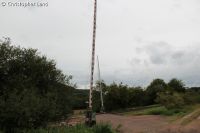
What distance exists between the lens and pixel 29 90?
106 feet

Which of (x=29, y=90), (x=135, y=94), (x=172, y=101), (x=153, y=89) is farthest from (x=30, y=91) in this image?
(x=153, y=89)

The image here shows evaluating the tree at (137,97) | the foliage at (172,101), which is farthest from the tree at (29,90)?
the tree at (137,97)

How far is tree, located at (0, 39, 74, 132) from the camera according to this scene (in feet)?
97.2

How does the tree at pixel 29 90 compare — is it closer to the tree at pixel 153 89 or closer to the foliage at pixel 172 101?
the foliage at pixel 172 101

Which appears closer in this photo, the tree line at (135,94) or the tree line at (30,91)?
the tree line at (30,91)

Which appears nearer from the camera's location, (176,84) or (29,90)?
(29,90)

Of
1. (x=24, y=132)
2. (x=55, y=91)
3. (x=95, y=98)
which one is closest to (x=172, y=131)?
(x=24, y=132)

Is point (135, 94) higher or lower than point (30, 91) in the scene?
higher

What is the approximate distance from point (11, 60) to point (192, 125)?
44.4 feet

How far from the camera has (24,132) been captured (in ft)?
94.5

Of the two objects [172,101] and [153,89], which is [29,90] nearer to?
[172,101]

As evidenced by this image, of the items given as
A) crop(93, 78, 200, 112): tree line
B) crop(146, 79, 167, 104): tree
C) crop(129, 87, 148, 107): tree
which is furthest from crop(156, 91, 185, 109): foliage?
crop(146, 79, 167, 104): tree

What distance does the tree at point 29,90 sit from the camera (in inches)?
1166

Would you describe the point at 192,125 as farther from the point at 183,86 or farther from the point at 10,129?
the point at 183,86
